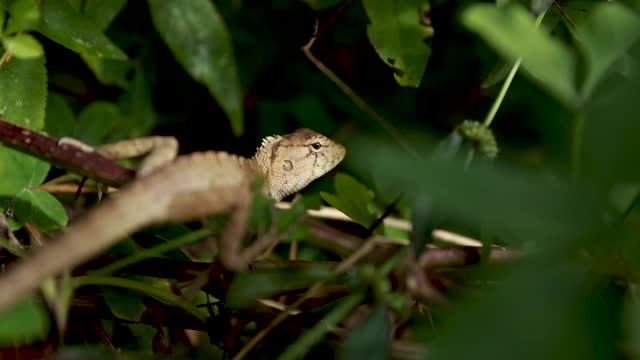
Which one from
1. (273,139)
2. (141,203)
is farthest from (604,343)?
(273,139)

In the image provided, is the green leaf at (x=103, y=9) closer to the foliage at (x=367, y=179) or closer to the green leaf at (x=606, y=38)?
the foliage at (x=367, y=179)

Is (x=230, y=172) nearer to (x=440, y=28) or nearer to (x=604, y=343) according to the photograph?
(x=604, y=343)

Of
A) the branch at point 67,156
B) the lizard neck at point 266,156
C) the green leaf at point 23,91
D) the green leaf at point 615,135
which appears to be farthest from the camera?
the lizard neck at point 266,156

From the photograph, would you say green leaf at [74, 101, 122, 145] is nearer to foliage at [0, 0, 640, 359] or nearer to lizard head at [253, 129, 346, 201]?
foliage at [0, 0, 640, 359]

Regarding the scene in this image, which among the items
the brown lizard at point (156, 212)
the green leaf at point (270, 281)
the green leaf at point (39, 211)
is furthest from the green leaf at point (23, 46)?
the green leaf at point (270, 281)

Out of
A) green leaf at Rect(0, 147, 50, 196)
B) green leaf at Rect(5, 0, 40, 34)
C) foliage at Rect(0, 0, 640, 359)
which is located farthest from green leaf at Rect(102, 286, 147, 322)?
green leaf at Rect(5, 0, 40, 34)

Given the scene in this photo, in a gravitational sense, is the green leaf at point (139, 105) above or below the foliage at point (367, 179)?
below

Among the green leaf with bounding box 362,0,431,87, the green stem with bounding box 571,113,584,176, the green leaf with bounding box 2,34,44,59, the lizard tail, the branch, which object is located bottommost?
the green leaf with bounding box 2,34,44,59
